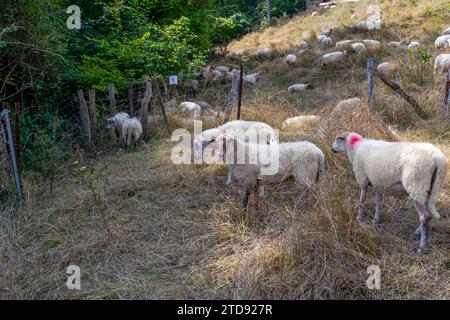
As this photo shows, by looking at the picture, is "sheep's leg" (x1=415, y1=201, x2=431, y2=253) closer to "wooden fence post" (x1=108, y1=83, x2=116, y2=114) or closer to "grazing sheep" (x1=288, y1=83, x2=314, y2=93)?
"wooden fence post" (x1=108, y1=83, x2=116, y2=114)

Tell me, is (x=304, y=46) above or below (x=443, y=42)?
above

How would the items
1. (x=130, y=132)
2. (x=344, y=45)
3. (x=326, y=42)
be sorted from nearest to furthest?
(x=130, y=132), (x=344, y=45), (x=326, y=42)

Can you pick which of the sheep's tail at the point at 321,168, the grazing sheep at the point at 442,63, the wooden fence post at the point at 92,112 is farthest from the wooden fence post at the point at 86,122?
the grazing sheep at the point at 442,63

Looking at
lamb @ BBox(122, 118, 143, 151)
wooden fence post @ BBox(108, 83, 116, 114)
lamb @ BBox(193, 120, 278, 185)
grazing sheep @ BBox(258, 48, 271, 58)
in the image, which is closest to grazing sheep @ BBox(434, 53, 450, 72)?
lamb @ BBox(193, 120, 278, 185)

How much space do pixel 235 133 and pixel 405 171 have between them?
336 cm

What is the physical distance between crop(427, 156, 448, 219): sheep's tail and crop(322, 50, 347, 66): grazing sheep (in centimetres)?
1267

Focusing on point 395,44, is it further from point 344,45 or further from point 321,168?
point 321,168

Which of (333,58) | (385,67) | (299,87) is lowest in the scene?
(299,87)

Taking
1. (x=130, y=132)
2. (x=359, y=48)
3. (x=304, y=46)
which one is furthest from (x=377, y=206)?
(x=304, y=46)

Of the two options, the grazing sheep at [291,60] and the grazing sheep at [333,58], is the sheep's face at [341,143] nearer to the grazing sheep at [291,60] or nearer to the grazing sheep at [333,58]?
the grazing sheep at [333,58]

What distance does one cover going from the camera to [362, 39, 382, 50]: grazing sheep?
16198mm

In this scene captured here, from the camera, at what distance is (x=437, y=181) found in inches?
169
